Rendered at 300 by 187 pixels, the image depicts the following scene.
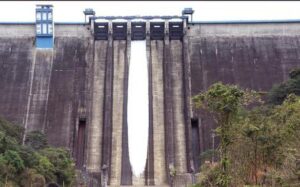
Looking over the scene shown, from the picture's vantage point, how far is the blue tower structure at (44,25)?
143 feet

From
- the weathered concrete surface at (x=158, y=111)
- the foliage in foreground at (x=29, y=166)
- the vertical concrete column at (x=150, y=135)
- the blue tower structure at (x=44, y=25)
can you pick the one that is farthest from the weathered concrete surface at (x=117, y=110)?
the foliage in foreground at (x=29, y=166)

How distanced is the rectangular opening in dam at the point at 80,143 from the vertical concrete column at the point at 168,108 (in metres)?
4.56

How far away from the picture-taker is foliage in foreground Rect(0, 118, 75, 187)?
Answer: 2345 cm

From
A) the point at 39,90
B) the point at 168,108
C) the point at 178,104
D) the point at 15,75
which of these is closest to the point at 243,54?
the point at 178,104

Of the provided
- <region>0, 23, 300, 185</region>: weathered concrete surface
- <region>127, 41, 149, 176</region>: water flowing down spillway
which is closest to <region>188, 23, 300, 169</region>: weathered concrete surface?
<region>0, 23, 300, 185</region>: weathered concrete surface

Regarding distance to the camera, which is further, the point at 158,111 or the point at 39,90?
the point at 39,90

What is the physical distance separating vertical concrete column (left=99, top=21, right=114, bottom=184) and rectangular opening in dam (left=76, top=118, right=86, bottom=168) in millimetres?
1172

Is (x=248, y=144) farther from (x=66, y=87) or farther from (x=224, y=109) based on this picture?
(x=66, y=87)

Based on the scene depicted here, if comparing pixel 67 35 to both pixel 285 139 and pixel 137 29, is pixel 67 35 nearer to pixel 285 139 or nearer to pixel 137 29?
pixel 137 29

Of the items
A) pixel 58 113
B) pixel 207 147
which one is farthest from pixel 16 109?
pixel 207 147

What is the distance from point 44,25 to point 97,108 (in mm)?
8009

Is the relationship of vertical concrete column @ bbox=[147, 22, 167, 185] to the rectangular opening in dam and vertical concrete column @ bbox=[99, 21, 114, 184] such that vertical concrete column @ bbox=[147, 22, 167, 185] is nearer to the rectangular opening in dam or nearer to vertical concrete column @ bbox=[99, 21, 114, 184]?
vertical concrete column @ bbox=[99, 21, 114, 184]

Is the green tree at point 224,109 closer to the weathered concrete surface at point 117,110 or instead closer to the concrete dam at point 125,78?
the concrete dam at point 125,78

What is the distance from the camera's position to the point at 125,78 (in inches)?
1610
